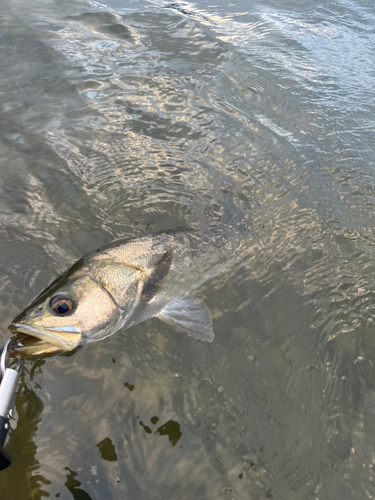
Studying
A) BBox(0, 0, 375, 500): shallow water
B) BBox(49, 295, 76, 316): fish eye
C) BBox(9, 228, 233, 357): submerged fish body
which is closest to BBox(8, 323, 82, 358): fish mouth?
BBox(9, 228, 233, 357): submerged fish body

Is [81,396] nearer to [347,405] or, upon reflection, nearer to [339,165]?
[347,405]

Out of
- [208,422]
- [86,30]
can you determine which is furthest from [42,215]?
[86,30]

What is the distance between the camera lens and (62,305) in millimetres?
2338

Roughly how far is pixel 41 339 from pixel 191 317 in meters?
1.24

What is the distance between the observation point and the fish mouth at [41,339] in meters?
2.16

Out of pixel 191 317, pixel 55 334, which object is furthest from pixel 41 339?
pixel 191 317

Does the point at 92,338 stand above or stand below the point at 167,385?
above

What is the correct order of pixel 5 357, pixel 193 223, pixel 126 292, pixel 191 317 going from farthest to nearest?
pixel 193 223 → pixel 191 317 → pixel 126 292 → pixel 5 357

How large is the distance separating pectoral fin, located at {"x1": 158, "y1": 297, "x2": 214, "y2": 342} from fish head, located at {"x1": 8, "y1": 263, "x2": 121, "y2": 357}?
0.58m

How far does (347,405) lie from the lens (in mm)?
2824

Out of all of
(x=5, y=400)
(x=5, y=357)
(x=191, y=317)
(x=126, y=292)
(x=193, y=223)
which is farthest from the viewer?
(x=193, y=223)

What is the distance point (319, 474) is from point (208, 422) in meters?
0.79

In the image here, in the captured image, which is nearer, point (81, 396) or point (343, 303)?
point (81, 396)

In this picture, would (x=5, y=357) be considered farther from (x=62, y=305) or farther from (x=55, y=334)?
(x=62, y=305)
